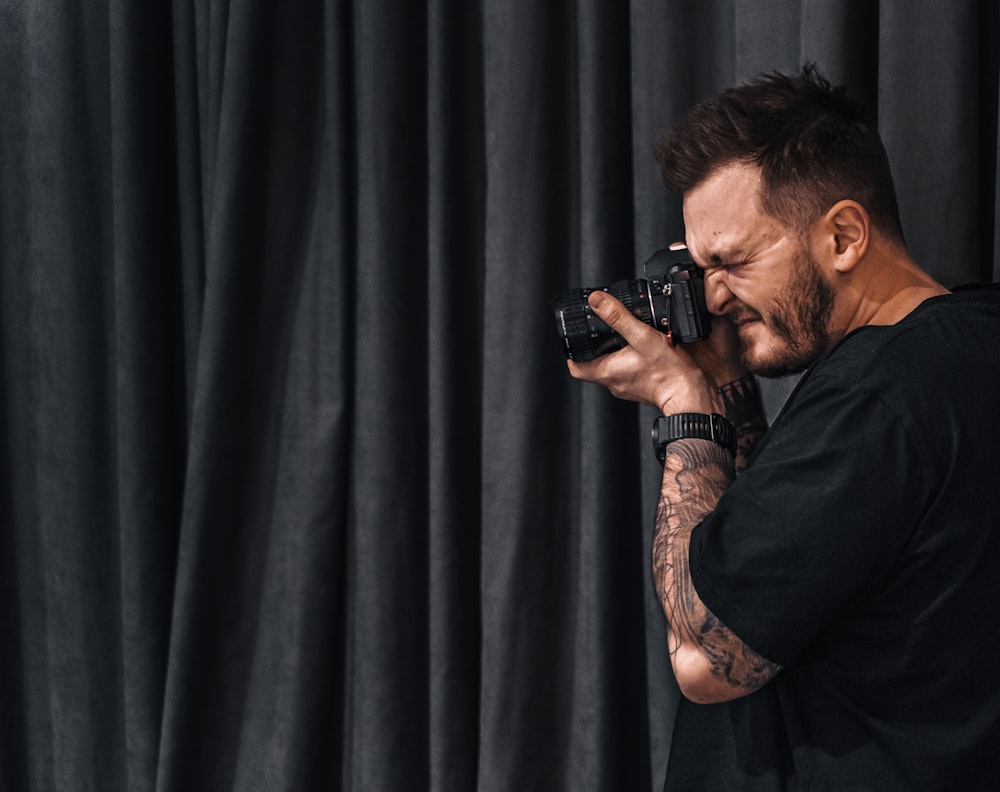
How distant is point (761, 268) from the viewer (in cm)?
84

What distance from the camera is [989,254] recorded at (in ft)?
3.53

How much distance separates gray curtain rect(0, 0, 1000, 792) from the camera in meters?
1.19

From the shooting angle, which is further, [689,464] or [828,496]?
[689,464]

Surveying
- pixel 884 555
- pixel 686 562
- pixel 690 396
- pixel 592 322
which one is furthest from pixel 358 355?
pixel 884 555

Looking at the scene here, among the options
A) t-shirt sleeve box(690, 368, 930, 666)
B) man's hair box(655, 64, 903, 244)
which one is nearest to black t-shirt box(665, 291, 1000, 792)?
t-shirt sleeve box(690, 368, 930, 666)

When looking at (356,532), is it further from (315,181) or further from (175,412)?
(315,181)

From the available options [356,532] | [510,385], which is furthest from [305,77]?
[356,532]

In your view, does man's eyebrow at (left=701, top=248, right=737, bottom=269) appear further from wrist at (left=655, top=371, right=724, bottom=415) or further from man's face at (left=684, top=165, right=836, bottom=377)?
wrist at (left=655, top=371, right=724, bottom=415)

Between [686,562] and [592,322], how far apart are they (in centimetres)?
29

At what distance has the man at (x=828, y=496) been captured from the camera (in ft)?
2.26

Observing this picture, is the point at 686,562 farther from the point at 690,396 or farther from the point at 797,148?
the point at 797,148

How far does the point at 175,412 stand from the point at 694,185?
3.09 feet

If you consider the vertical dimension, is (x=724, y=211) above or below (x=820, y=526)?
above

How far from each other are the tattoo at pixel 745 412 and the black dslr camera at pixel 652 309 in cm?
13
